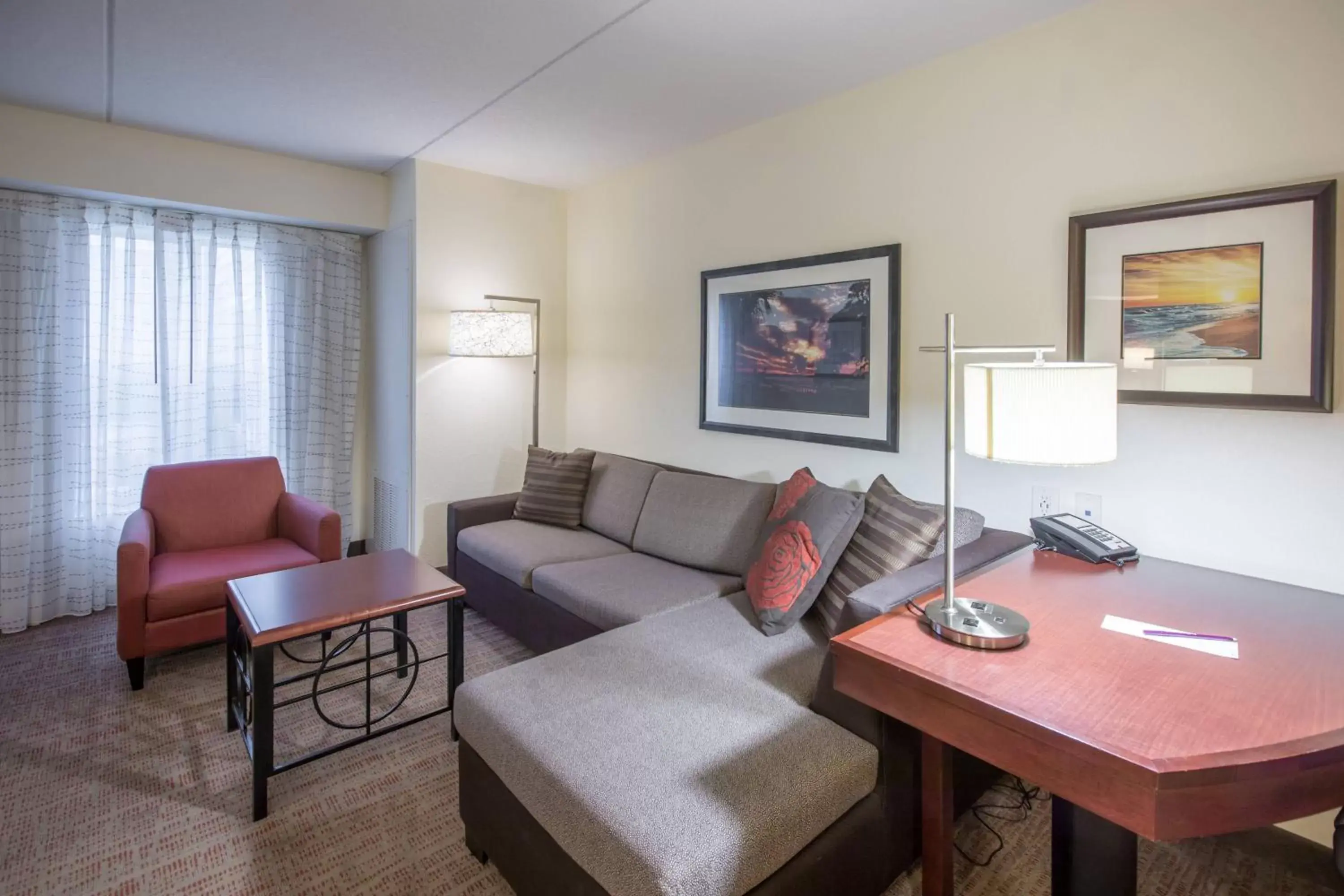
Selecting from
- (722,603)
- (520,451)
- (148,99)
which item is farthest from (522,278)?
(722,603)

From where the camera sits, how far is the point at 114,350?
11.4 ft

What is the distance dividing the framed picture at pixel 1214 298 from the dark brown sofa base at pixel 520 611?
1952mm

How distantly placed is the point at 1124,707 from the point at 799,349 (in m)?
2.06

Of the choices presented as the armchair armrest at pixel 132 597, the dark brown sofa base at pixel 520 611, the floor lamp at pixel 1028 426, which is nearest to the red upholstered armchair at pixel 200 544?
the armchair armrest at pixel 132 597

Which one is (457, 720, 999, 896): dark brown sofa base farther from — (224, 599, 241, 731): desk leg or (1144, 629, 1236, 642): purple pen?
(224, 599, 241, 731): desk leg

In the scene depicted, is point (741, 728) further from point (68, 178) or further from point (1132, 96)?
point (68, 178)

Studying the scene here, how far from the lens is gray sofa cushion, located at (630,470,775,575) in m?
2.76

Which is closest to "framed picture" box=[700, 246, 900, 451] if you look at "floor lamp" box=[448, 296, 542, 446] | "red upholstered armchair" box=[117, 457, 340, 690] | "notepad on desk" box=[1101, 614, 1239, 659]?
"floor lamp" box=[448, 296, 542, 446]

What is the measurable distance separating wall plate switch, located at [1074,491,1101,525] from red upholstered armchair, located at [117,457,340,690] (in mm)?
2994

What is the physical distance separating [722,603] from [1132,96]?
6.65 ft

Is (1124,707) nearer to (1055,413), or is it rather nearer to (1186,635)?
(1186,635)

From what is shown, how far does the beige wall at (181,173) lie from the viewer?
Result: 3041 mm

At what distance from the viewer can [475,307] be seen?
391 centimetres

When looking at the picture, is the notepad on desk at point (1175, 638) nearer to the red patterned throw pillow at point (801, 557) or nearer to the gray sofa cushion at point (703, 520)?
the red patterned throw pillow at point (801, 557)
